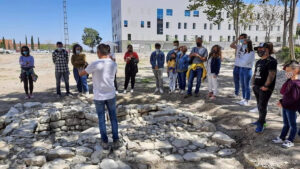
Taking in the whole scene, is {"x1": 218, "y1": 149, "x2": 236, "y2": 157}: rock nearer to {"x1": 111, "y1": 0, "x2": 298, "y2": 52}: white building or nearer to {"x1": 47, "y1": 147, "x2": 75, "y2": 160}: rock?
{"x1": 47, "y1": 147, "x2": 75, "y2": 160}: rock

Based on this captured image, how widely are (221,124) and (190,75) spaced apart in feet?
6.40

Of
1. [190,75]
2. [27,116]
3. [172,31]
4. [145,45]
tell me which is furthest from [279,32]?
[27,116]

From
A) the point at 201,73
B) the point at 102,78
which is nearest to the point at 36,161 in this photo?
the point at 102,78

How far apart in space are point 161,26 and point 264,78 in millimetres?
44930

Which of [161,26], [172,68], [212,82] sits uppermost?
[161,26]

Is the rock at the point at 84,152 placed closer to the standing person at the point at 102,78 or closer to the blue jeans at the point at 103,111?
the blue jeans at the point at 103,111

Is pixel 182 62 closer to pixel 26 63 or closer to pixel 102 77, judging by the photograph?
pixel 102 77

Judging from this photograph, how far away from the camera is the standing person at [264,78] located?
3.63 meters

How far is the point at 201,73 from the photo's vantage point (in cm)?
619

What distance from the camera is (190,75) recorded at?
627 cm

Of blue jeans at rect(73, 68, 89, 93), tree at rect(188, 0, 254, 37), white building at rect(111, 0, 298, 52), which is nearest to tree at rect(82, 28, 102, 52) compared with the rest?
white building at rect(111, 0, 298, 52)

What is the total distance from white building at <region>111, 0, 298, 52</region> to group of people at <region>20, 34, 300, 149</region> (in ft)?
117

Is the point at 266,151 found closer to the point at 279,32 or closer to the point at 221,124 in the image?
the point at 221,124

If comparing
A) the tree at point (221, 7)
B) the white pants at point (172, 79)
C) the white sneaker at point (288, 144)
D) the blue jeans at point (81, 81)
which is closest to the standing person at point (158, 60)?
the white pants at point (172, 79)
